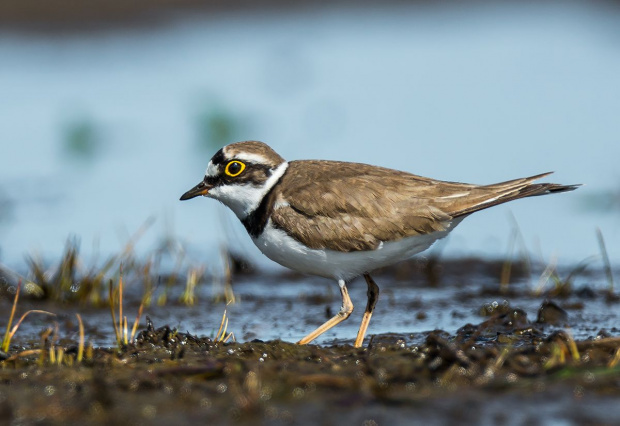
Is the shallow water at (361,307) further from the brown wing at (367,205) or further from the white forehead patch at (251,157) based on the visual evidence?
the white forehead patch at (251,157)

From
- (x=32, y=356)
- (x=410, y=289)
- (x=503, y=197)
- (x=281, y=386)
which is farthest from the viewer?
(x=410, y=289)

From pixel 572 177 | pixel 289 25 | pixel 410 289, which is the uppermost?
pixel 289 25

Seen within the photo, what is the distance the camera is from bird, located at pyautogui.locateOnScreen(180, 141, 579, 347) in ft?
20.7

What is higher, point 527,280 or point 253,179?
point 253,179

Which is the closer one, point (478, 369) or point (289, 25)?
point (478, 369)

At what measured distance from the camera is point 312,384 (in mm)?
4656

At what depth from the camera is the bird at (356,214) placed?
249 inches

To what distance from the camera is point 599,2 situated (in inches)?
841

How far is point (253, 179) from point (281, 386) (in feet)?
7.82

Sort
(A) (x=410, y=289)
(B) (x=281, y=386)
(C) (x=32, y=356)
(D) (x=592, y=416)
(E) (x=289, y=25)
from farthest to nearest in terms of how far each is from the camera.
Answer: (E) (x=289, y=25)
(A) (x=410, y=289)
(C) (x=32, y=356)
(B) (x=281, y=386)
(D) (x=592, y=416)

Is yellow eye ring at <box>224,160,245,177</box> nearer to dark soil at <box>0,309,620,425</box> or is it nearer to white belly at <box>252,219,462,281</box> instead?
white belly at <box>252,219,462,281</box>

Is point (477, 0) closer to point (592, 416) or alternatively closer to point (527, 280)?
point (527, 280)

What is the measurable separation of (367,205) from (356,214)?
3.6 inches

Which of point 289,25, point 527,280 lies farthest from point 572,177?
point 289,25
